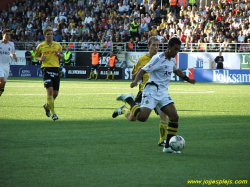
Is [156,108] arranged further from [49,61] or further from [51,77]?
[49,61]

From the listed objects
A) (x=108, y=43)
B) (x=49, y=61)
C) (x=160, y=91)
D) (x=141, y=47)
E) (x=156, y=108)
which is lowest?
(x=156, y=108)

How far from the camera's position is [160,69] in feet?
25.6

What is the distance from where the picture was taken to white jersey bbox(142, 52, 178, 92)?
7.75m

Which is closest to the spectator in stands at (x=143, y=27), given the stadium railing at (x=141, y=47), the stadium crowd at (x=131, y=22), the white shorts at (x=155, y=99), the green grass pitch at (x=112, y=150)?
the stadium crowd at (x=131, y=22)

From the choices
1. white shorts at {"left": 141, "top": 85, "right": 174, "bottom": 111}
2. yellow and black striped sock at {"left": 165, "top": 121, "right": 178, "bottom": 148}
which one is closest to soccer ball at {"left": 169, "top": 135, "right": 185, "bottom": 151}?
Answer: yellow and black striped sock at {"left": 165, "top": 121, "right": 178, "bottom": 148}

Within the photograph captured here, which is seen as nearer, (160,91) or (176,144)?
(176,144)

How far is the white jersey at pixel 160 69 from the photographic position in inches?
305

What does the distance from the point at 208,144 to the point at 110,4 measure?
109 feet

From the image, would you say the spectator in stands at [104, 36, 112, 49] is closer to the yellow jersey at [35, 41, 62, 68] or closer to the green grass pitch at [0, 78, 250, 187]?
the green grass pitch at [0, 78, 250, 187]

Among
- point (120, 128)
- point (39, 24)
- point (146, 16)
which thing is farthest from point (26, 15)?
point (120, 128)

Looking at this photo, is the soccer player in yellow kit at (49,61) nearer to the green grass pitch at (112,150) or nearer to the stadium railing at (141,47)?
the green grass pitch at (112,150)

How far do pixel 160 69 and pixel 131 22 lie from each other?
30.3 m

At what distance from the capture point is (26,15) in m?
44.3

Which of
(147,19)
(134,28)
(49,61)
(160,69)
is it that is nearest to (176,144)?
(160,69)
